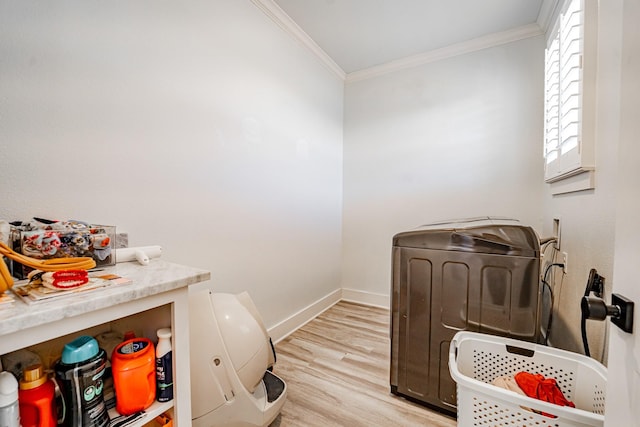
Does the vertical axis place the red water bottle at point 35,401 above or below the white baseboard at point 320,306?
above

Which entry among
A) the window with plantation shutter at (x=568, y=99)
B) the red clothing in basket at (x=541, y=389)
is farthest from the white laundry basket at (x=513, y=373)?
the window with plantation shutter at (x=568, y=99)

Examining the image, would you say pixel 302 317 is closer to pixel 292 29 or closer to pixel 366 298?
pixel 366 298

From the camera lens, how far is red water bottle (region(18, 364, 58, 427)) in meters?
0.67

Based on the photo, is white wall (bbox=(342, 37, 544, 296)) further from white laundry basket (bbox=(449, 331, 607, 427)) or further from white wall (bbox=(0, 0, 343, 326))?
white laundry basket (bbox=(449, 331, 607, 427))

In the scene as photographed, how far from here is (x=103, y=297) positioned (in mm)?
697

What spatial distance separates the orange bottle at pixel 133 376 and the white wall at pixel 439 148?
2.37 metres

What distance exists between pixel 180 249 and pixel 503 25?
2958mm

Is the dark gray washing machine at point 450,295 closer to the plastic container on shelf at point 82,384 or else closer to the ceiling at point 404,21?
the plastic container on shelf at point 82,384

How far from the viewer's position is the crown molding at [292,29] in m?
1.96

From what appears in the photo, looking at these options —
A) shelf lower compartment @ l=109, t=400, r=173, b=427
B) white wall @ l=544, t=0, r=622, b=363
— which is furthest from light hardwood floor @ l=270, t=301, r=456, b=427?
white wall @ l=544, t=0, r=622, b=363

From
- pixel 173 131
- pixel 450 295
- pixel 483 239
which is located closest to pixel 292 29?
pixel 173 131

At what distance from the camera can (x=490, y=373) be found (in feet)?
4.11

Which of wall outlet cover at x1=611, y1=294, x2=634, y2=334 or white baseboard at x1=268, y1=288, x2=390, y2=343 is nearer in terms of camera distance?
wall outlet cover at x1=611, y1=294, x2=634, y2=334

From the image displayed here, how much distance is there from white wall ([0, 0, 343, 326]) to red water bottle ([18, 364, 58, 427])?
0.59m
